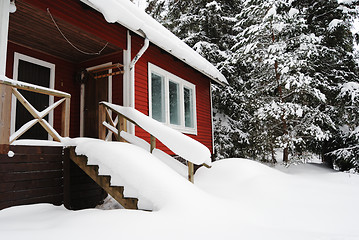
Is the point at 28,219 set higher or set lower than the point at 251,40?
lower

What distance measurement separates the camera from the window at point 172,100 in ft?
21.7

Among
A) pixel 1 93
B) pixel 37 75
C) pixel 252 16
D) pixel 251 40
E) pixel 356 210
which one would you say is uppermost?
pixel 252 16

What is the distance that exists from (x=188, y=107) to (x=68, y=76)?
3.67 m

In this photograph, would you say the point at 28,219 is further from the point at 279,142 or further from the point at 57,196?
the point at 279,142

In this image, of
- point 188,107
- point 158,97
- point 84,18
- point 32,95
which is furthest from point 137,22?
point 188,107

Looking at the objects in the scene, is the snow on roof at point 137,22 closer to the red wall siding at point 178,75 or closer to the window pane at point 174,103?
the red wall siding at point 178,75

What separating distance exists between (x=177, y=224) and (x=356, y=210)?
2766mm

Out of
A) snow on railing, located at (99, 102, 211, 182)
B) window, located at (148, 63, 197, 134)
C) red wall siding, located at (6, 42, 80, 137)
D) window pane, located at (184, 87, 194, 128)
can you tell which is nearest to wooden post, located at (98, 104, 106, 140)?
snow on railing, located at (99, 102, 211, 182)

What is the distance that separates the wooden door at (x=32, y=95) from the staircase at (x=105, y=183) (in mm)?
2388

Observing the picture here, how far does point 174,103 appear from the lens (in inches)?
294

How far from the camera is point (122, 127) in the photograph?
5.11 meters

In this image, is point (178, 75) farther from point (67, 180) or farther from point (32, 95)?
point (67, 180)

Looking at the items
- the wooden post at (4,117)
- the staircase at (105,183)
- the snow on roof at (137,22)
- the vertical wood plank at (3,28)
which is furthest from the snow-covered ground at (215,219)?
the snow on roof at (137,22)

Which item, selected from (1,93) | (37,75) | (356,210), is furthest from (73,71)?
(356,210)
